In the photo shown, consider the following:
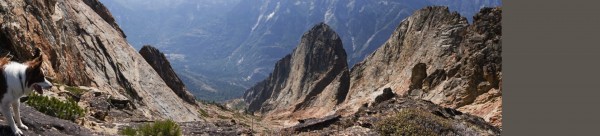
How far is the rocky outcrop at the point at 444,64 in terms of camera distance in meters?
68.0

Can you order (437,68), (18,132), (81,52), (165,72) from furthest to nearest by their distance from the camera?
(165,72)
(437,68)
(81,52)
(18,132)

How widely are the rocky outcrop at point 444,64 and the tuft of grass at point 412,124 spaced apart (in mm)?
27540

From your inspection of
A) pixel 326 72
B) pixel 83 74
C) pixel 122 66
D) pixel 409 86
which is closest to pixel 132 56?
pixel 122 66

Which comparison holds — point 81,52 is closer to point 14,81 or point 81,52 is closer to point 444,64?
point 14,81

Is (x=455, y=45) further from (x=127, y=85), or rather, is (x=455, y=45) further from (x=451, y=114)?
(x=451, y=114)

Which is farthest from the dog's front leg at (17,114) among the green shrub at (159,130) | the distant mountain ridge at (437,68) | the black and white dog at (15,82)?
the distant mountain ridge at (437,68)

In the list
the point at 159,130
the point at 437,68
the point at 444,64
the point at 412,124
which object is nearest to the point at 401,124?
the point at 412,124

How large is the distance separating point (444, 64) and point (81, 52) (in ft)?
166

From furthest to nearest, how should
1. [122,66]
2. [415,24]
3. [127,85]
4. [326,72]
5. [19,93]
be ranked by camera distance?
[326,72] → [415,24] → [122,66] → [127,85] → [19,93]

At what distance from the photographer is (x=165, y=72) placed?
408 feet

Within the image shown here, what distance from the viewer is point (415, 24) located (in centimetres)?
11081

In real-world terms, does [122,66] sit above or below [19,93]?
above

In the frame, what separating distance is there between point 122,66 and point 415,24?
6294 centimetres

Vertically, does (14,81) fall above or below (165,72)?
below
